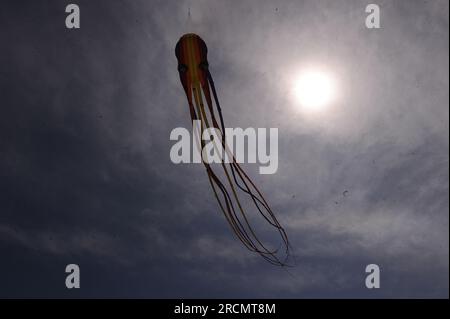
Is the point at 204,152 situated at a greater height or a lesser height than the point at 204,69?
lesser
